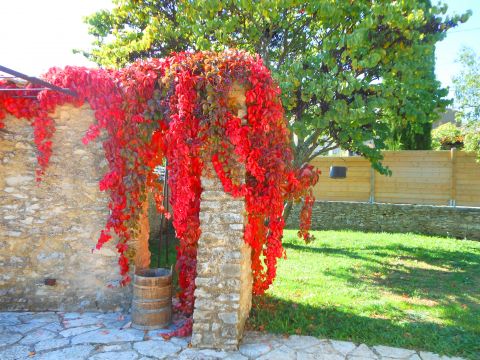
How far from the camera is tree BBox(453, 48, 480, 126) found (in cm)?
1073

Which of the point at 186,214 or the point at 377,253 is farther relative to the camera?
the point at 377,253

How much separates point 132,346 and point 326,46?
5.22 meters

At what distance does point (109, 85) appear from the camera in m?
4.62

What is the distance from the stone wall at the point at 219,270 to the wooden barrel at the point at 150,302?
61cm

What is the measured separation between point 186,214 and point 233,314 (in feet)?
3.77

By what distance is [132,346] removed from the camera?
4.02 metres

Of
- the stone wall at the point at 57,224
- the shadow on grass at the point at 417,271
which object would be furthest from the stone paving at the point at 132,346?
the shadow on grass at the point at 417,271

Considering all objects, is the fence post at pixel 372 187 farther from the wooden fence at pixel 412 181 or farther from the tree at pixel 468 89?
the tree at pixel 468 89

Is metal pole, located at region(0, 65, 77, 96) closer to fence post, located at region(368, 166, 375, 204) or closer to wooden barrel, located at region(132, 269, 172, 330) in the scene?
wooden barrel, located at region(132, 269, 172, 330)

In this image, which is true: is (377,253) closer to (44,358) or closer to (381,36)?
(381,36)

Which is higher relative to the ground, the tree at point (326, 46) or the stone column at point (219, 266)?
the tree at point (326, 46)

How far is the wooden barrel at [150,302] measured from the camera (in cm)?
446

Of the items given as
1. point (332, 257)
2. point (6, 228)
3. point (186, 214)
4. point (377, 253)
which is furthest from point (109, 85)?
point (377, 253)

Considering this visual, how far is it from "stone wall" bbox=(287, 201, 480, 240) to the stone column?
29.7 feet
